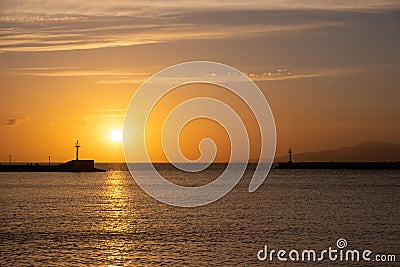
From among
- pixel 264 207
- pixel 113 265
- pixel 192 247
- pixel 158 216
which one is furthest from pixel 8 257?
pixel 264 207

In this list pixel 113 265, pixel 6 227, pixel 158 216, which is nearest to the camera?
pixel 113 265

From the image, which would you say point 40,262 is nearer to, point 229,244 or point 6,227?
point 229,244

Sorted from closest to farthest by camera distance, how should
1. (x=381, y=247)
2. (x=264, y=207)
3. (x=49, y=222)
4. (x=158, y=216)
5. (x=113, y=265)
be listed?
(x=113, y=265)
(x=381, y=247)
(x=49, y=222)
(x=158, y=216)
(x=264, y=207)

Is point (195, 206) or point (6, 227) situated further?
point (195, 206)

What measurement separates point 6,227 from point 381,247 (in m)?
28.9

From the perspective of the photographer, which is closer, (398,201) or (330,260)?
(330,260)

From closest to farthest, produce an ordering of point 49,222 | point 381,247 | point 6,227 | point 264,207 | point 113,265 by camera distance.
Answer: point 113,265
point 381,247
point 6,227
point 49,222
point 264,207

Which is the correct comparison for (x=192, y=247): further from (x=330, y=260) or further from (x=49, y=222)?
(x=49, y=222)

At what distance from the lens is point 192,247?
47219 mm

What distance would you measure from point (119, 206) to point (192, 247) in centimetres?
3933

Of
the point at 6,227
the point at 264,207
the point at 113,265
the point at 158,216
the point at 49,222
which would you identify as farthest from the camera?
the point at 264,207

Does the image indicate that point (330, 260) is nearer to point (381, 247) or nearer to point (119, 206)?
point (381, 247)

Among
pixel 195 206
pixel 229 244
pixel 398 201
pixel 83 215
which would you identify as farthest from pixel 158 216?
pixel 398 201

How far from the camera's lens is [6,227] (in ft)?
197
